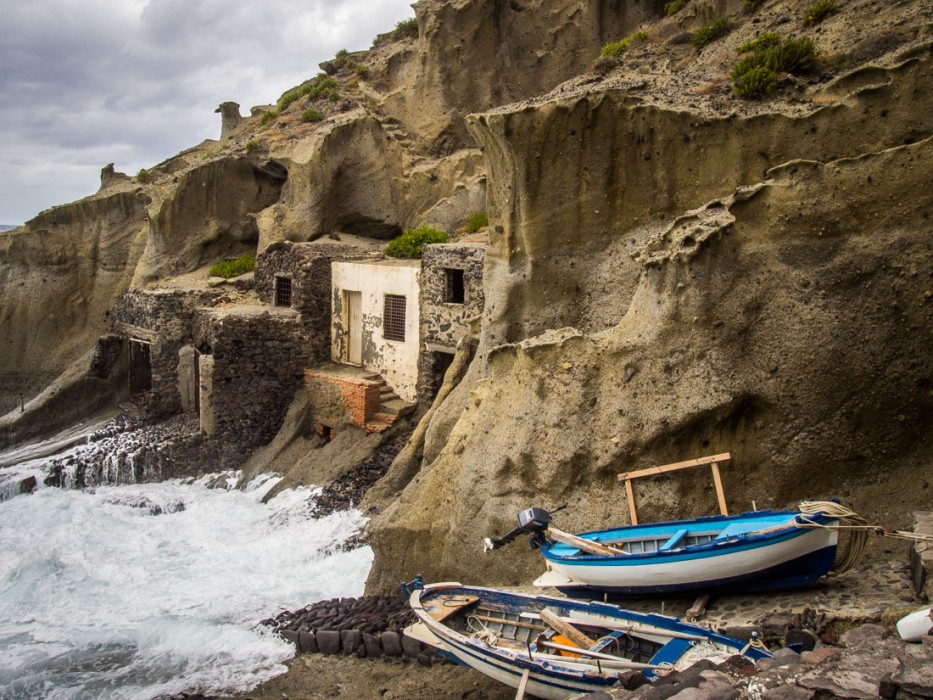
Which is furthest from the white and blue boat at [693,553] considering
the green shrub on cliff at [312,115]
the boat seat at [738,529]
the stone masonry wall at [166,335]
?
the green shrub on cliff at [312,115]

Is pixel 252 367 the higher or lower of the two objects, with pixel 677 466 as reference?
higher

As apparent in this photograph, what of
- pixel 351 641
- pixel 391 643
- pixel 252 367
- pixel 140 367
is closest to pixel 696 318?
pixel 391 643

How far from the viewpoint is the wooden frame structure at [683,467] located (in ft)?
29.9

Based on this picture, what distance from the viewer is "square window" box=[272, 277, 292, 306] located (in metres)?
22.7

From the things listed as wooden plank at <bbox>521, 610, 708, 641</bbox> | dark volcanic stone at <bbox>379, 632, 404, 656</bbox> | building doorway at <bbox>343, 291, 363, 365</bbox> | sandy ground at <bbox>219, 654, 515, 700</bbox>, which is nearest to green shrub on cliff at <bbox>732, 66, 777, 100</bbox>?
wooden plank at <bbox>521, 610, 708, 641</bbox>

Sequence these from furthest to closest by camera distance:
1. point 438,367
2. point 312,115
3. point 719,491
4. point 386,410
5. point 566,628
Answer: point 312,115 → point 386,410 → point 438,367 → point 719,491 → point 566,628

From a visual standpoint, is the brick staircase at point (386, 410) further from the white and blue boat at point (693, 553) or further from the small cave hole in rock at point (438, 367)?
the white and blue boat at point (693, 553)

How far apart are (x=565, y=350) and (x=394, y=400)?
31.5 ft

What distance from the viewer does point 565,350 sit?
10.9 m

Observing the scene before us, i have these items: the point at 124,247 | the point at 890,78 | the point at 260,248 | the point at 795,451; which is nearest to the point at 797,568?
the point at 795,451

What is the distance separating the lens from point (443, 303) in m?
18.4

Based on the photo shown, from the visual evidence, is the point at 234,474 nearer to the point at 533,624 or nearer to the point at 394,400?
the point at 394,400

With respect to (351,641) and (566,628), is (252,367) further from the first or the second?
(566,628)

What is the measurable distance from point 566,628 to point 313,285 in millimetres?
14807
